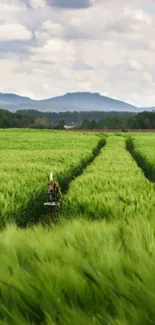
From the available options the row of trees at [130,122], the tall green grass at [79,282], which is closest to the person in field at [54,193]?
the tall green grass at [79,282]

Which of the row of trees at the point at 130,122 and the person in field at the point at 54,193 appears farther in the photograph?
the row of trees at the point at 130,122

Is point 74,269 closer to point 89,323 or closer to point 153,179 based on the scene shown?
point 89,323

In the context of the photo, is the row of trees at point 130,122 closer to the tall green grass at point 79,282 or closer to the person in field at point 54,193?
the person in field at point 54,193

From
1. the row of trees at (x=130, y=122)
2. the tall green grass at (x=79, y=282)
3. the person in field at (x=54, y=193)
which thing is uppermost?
the row of trees at (x=130, y=122)

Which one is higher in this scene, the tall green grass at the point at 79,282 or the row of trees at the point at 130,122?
the row of trees at the point at 130,122

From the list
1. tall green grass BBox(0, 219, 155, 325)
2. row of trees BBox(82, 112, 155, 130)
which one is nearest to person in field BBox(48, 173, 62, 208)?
tall green grass BBox(0, 219, 155, 325)

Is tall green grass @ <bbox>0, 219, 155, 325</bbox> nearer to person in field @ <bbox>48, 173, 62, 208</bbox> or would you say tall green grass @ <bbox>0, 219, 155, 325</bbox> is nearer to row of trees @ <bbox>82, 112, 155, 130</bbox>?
person in field @ <bbox>48, 173, 62, 208</bbox>

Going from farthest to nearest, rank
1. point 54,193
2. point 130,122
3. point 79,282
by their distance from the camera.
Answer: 1. point 130,122
2. point 54,193
3. point 79,282

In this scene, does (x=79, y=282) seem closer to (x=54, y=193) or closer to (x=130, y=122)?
(x=54, y=193)

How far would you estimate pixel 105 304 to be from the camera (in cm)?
205

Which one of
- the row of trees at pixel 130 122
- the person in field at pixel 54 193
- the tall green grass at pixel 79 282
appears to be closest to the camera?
the tall green grass at pixel 79 282

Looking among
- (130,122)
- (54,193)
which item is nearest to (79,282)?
(54,193)

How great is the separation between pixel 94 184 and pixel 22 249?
7.33 m

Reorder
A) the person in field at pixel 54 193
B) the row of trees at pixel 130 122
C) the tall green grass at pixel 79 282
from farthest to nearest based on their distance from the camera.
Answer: the row of trees at pixel 130 122 → the person in field at pixel 54 193 → the tall green grass at pixel 79 282
